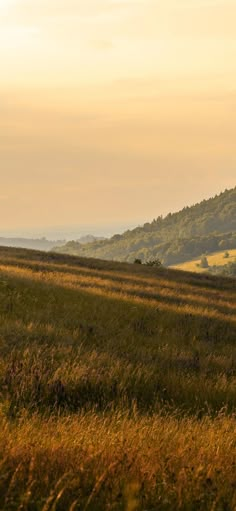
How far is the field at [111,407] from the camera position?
10.7 ft

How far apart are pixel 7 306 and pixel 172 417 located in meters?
6.88

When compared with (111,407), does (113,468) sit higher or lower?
higher

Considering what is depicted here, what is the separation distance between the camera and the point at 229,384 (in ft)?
23.8

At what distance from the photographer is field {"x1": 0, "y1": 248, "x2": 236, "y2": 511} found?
3252 mm

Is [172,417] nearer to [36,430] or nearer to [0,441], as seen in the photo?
[36,430]

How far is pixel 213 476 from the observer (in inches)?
142

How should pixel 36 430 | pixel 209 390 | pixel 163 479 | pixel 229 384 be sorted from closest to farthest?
pixel 163 479 → pixel 36 430 → pixel 209 390 → pixel 229 384

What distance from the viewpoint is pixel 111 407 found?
5.64 metres

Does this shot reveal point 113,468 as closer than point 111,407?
Yes

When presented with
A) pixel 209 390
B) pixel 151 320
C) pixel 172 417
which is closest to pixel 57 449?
pixel 172 417

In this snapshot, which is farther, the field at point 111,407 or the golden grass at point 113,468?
the field at point 111,407

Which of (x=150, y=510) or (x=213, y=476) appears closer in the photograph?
(x=150, y=510)

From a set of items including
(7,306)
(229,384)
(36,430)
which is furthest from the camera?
(7,306)

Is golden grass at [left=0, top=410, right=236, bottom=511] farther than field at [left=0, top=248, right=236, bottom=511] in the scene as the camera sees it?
No
